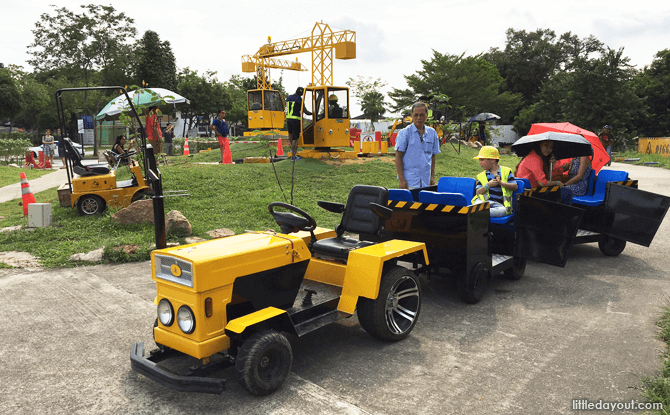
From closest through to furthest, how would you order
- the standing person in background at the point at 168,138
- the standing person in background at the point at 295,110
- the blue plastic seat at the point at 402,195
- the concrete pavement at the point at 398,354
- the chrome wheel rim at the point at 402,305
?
the concrete pavement at the point at 398,354 < the chrome wheel rim at the point at 402,305 < the blue plastic seat at the point at 402,195 < the standing person in background at the point at 295,110 < the standing person in background at the point at 168,138

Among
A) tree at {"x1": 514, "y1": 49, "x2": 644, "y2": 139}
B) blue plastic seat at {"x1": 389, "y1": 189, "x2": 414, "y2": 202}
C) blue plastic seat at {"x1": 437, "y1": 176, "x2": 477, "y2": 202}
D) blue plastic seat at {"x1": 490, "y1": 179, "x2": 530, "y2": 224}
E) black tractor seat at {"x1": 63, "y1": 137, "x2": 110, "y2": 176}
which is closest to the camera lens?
blue plastic seat at {"x1": 389, "y1": 189, "x2": 414, "y2": 202}

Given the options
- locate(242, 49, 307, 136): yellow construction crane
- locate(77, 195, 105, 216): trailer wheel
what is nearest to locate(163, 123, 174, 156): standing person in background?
locate(242, 49, 307, 136): yellow construction crane

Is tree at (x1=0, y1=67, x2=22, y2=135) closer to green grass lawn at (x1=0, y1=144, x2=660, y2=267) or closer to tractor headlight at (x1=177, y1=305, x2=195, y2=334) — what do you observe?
green grass lawn at (x1=0, y1=144, x2=660, y2=267)

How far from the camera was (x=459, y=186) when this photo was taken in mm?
6379

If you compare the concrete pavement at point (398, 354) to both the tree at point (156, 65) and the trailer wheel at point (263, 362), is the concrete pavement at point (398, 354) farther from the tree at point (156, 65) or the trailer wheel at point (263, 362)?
the tree at point (156, 65)

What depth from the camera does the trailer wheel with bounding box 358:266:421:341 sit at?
4094 millimetres

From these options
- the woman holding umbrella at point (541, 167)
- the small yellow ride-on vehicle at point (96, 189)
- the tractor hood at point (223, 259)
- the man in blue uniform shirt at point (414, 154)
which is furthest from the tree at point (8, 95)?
the tractor hood at point (223, 259)

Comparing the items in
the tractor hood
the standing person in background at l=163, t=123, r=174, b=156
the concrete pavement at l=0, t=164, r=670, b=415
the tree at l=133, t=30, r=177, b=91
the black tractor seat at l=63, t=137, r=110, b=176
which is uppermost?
the tree at l=133, t=30, r=177, b=91

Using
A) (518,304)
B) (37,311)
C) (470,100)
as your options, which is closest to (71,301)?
(37,311)

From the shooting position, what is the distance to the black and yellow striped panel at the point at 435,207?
5.01 m

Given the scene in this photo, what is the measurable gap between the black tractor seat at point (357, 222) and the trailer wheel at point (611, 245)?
174 inches

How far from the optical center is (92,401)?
10.9 feet

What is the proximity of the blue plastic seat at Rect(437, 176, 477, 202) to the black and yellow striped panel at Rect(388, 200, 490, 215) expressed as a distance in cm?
98

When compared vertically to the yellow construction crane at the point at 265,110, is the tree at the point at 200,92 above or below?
above
